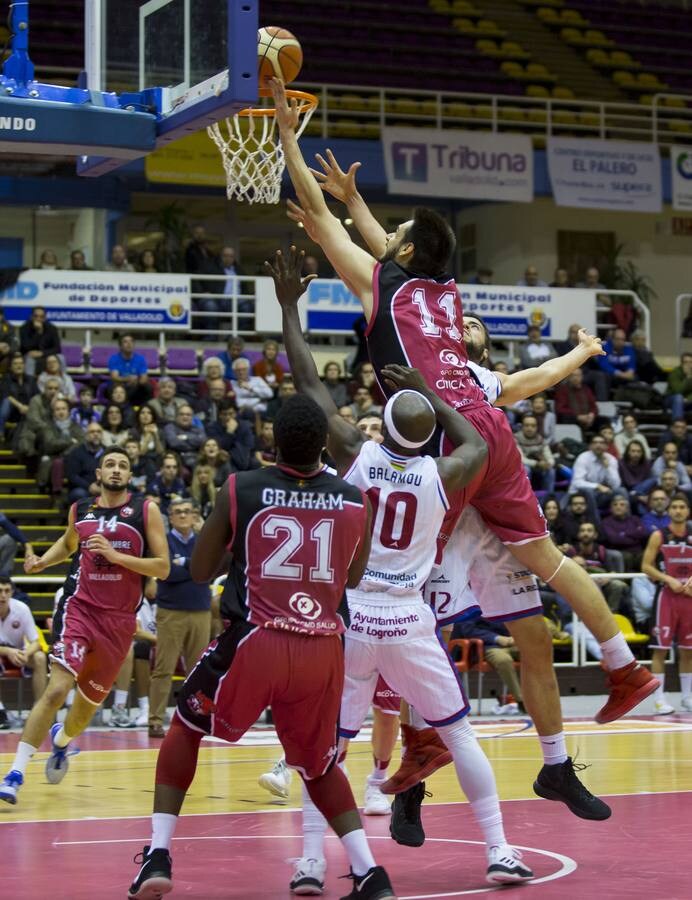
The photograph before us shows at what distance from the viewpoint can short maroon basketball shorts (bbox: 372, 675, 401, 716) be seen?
7785 mm

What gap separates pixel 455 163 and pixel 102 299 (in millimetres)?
6591

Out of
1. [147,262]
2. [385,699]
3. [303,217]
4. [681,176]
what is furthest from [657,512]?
[303,217]

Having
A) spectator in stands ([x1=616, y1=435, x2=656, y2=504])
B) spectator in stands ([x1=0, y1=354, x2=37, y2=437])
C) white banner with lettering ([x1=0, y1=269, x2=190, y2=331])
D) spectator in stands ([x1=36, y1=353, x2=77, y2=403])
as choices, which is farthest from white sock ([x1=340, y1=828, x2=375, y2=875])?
white banner with lettering ([x1=0, y1=269, x2=190, y2=331])

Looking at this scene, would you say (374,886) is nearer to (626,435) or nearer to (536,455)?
(536,455)

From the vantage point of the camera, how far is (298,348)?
6.42m

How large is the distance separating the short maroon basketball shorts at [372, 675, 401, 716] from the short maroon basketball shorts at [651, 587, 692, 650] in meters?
8.00

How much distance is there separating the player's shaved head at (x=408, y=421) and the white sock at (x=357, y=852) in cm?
155

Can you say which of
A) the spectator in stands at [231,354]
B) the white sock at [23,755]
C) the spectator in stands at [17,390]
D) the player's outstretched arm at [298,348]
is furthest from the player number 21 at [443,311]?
the spectator in stands at [231,354]

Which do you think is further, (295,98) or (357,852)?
(295,98)

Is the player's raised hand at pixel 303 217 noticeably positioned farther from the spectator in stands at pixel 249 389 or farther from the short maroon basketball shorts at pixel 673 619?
the spectator in stands at pixel 249 389

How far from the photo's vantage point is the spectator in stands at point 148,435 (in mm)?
17672

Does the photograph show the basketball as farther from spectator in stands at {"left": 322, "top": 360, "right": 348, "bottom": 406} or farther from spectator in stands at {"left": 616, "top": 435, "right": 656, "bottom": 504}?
spectator in stands at {"left": 616, "top": 435, "right": 656, "bottom": 504}

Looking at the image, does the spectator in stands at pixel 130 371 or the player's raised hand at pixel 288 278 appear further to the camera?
the spectator in stands at pixel 130 371

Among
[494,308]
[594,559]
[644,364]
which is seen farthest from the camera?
[644,364]
